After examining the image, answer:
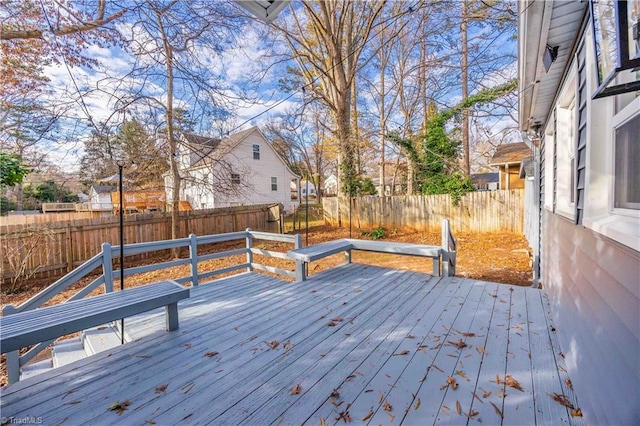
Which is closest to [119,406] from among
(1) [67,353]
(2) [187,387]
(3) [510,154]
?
(2) [187,387]

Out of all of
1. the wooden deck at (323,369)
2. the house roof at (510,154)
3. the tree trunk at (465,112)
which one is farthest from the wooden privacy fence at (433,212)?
the wooden deck at (323,369)

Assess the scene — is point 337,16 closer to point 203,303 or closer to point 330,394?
point 203,303

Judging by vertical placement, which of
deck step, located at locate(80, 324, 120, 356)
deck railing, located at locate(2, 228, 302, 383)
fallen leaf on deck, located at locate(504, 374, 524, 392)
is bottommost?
deck step, located at locate(80, 324, 120, 356)

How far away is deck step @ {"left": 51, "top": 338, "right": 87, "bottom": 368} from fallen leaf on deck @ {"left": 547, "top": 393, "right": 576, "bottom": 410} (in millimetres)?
4006

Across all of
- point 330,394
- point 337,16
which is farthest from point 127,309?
point 337,16

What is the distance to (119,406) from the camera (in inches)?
63.8

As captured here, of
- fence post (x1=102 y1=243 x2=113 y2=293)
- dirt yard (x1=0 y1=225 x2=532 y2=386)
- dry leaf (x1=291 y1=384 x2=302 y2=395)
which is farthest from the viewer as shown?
dirt yard (x1=0 y1=225 x2=532 y2=386)

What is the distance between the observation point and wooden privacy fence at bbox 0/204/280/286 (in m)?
5.76

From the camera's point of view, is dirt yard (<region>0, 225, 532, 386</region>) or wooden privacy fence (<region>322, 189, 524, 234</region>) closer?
dirt yard (<region>0, 225, 532, 386</region>)

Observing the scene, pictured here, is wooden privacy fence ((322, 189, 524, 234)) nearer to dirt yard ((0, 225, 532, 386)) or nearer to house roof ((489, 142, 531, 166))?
dirt yard ((0, 225, 532, 386))

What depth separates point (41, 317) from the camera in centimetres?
199

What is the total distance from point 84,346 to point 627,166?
4.56 metres

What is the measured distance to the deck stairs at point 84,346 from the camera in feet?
8.68

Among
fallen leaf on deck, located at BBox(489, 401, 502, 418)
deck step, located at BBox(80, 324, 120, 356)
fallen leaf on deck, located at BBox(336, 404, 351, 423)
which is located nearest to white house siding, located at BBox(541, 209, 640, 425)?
fallen leaf on deck, located at BBox(489, 401, 502, 418)
